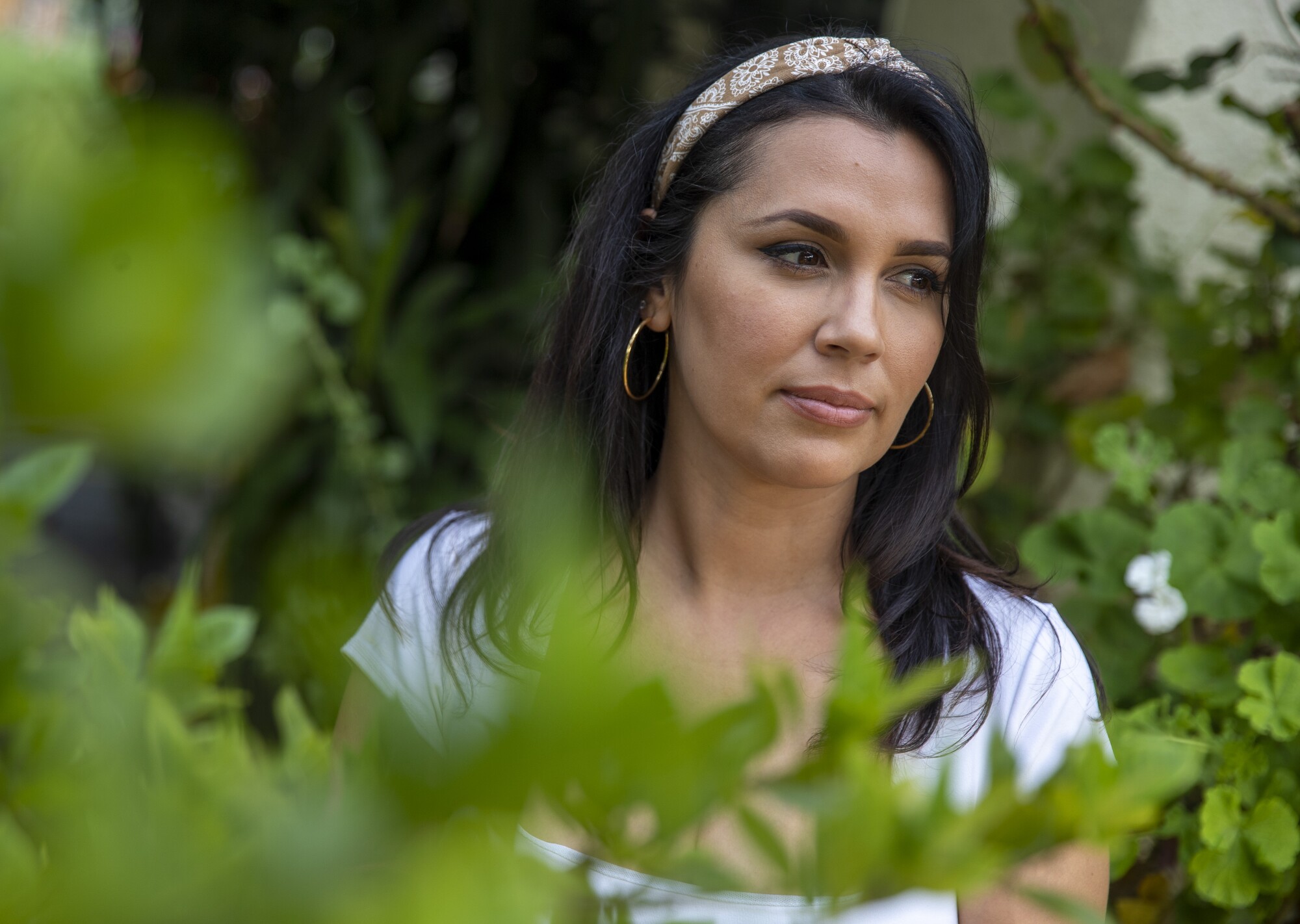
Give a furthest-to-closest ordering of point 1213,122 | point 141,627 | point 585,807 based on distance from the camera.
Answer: point 1213,122, point 141,627, point 585,807

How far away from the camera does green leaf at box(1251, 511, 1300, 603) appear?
4.44 feet

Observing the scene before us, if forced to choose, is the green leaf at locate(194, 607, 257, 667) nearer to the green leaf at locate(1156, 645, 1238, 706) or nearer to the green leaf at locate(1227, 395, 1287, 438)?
the green leaf at locate(1156, 645, 1238, 706)

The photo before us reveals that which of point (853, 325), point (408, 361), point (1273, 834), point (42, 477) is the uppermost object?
point (42, 477)

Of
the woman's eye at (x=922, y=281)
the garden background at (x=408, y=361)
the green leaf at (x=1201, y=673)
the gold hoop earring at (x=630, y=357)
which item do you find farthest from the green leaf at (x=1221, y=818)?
the gold hoop earring at (x=630, y=357)

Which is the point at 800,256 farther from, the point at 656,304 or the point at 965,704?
the point at 965,704

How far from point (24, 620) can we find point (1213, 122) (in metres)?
2.13

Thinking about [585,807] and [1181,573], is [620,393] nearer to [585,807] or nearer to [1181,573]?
[1181,573]

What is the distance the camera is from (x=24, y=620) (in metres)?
0.45

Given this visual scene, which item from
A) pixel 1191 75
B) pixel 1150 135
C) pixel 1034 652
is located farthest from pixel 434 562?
pixel 1191 75

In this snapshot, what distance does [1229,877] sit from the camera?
1315 mm

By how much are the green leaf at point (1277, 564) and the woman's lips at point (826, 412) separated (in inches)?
18.7

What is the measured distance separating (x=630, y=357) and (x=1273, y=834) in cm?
91

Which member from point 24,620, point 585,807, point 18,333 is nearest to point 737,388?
point 24,620

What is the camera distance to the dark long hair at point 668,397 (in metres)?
1.38
